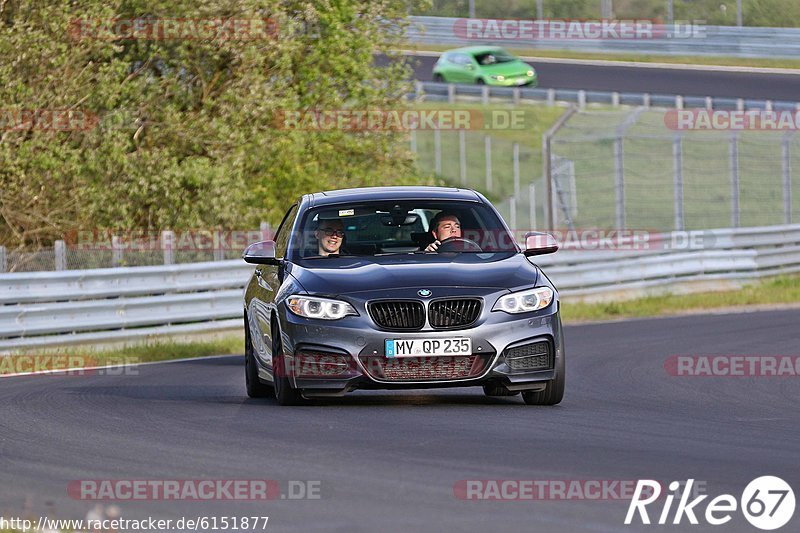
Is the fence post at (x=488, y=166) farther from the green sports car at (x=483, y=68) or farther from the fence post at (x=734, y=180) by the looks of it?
the fence post at (x=734, y=180)

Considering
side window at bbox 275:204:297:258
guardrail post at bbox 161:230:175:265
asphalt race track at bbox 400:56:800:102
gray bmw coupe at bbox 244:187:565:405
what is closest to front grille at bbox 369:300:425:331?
gray bmw coupe at bbox 244:187:565:405

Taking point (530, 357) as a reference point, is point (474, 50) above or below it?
below

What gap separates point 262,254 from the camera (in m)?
11.7

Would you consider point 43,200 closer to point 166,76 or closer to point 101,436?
point 166,76

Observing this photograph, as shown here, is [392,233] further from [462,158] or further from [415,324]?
[462,158]

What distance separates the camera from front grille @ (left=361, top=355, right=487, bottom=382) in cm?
1032

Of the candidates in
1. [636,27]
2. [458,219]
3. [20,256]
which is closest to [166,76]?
[20,256]

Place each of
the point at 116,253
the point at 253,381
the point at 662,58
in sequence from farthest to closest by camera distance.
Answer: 1. the point at 662,58
2. the point at 116,253
3. the point at 253,381

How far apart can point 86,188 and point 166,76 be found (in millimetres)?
3360

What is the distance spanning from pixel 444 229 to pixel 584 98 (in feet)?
Result: 123

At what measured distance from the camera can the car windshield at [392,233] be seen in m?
11.5

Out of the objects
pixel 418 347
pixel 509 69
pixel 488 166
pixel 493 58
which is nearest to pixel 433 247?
pixel 418 347

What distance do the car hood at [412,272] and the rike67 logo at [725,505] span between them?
3483mm

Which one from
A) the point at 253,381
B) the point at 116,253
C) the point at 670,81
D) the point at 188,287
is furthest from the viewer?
the point at 670,81
